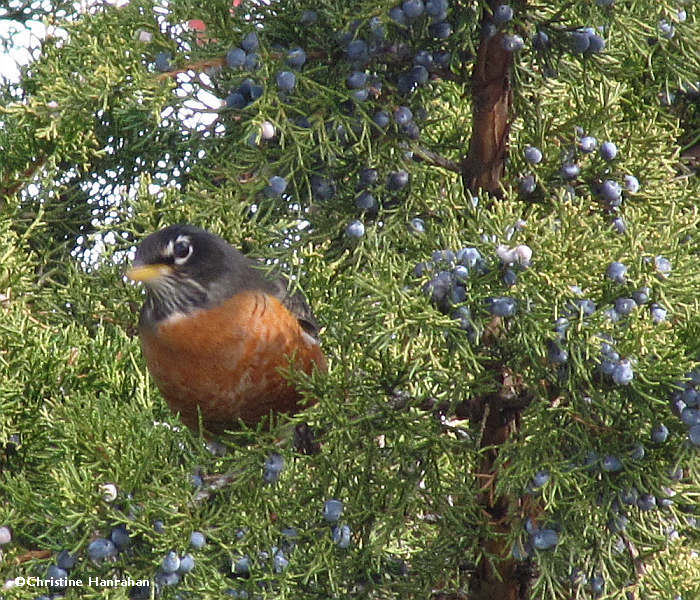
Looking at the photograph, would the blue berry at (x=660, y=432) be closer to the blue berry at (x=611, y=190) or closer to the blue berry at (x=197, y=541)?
the blue berry at (x=611, y=190)

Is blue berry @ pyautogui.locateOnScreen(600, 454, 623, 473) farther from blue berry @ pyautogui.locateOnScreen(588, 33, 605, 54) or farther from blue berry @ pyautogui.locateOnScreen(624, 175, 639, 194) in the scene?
blue berry @ pyautogui.locateOnScreen(588, 33, 605, 54)

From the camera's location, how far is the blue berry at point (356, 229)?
4.55 feet

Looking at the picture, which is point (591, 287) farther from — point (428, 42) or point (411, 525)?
point (411, 525)

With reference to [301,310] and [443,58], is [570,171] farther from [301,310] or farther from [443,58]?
[301,310]

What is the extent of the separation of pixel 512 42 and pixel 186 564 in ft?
2.76

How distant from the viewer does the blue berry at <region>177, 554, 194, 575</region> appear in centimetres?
134

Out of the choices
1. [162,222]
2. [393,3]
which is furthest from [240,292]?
[393,3]

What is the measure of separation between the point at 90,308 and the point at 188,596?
0.88 metres

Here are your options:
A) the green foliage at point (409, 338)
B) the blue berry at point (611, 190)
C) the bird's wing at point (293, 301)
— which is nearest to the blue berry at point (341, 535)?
the green foliage at point (409, 338)

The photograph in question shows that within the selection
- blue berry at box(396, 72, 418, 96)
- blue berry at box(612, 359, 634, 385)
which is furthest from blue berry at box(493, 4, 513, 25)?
blue berry at box(612, 359, 634, 385)

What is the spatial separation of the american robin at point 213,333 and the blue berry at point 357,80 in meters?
0.43

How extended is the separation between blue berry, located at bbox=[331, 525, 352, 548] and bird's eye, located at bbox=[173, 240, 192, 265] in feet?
1.81

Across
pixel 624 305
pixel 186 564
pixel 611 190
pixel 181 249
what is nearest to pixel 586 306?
pixel 624 305

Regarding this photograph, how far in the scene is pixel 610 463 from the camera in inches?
50.8
